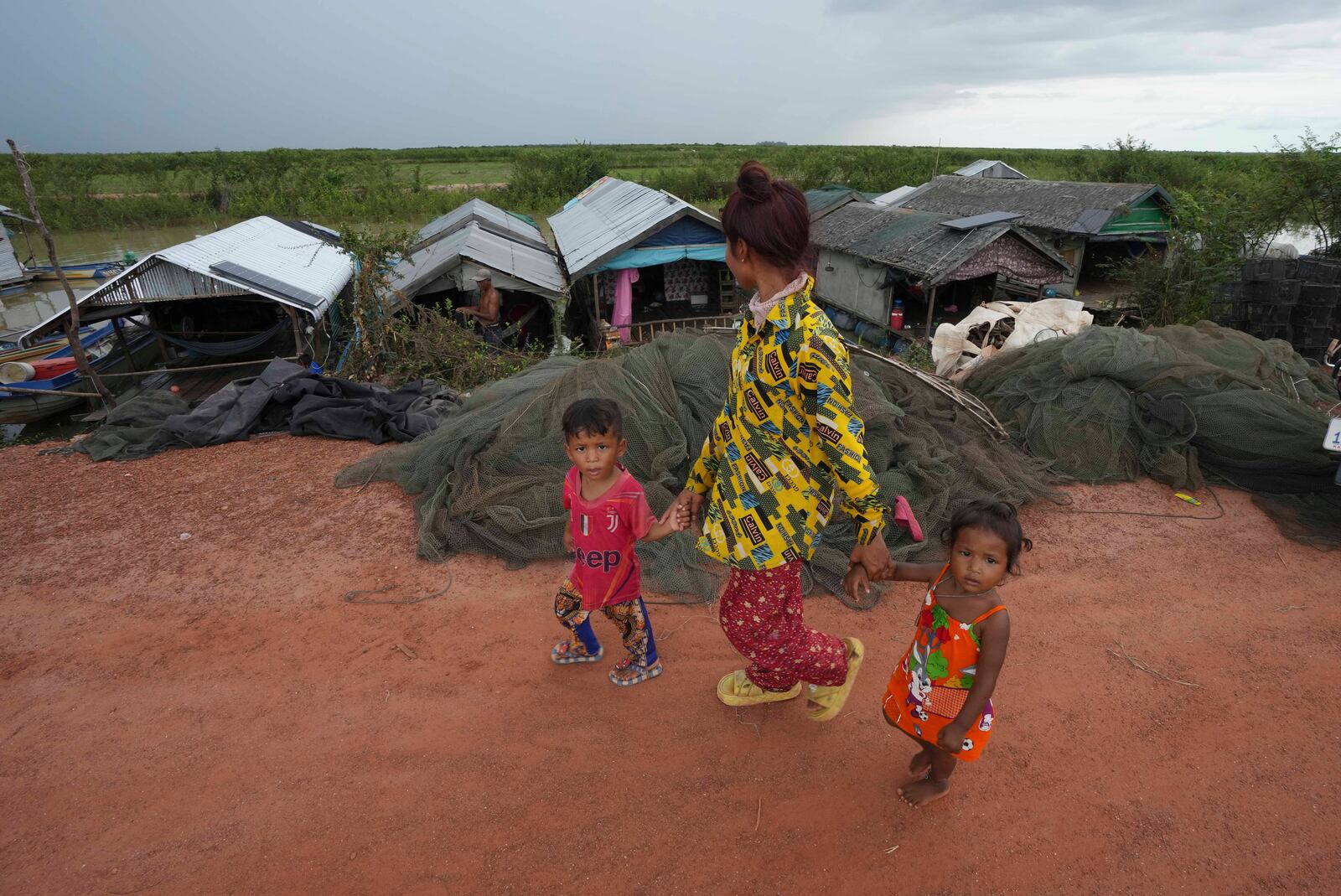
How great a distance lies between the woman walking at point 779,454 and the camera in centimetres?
194

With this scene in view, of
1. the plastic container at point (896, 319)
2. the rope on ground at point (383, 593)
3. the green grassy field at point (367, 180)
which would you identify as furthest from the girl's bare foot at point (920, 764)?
the green grassy field at point (367, 180)

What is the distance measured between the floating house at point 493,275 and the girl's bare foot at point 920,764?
8244 millimetres

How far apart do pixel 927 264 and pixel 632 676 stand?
Result: 10482 millimetres

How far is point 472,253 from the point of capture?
1111cm

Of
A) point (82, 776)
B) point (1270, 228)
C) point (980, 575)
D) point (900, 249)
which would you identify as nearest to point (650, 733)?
point (980, 575)

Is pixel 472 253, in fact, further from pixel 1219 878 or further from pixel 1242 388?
pixel 1219 878

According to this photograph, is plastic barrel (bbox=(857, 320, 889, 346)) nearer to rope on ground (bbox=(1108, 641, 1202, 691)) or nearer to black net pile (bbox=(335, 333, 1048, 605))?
black net pile (bbox=(335, 333, 1048, 605))

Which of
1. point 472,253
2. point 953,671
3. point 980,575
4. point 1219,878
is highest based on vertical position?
point 472,253

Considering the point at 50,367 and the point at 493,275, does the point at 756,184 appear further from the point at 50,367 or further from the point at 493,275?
the point at 50,367

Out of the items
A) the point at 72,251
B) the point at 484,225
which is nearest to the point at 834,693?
the point at 484,225

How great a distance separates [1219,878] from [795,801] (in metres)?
1.36

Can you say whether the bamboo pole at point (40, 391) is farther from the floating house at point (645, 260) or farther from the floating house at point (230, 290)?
the floating house at point (645, 260)

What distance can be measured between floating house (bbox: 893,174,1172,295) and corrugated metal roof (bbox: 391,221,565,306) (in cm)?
946

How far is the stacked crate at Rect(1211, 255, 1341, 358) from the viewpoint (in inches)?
289
